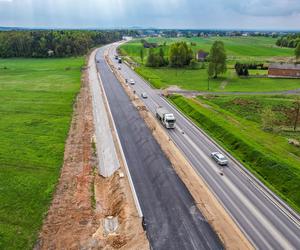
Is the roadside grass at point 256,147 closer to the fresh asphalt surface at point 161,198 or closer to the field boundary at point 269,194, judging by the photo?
the field boundary at point 269,194

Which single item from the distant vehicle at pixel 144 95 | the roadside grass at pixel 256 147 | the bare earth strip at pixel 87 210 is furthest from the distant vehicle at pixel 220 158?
the distant vehicle at pixel 144 95

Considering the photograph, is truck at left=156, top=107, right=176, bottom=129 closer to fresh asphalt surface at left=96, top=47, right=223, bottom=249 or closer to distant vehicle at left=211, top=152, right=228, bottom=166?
fresh asphalt surface at left=96, top=47, right=223, bottom=249

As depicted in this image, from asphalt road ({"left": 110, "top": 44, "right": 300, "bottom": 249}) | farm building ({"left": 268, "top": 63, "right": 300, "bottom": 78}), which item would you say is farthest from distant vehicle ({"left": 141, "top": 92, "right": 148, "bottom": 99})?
farm building ({"left": 268, "top": 63, "right": 300, "bottom": 78})

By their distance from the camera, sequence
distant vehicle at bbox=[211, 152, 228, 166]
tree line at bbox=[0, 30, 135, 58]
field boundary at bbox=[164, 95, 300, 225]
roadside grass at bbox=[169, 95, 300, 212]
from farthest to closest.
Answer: tree line at bbox=[0, 30, 135, 58] < distant vehicle at bbox=[211, 152, 228, 166] < roadside grass at bbox=[169, 95, 300, 212] < field boundary at bbox=[164, 95, 300, 225]

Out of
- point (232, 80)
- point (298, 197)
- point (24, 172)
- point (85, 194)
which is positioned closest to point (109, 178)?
point (85, 194)

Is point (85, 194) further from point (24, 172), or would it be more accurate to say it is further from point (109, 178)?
point (24, 172)

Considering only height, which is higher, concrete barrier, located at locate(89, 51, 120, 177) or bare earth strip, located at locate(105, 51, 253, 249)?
bare earth strip, located at locate(105, 51, 253, 249)

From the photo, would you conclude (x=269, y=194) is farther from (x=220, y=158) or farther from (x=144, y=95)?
(x=144, y=95)
